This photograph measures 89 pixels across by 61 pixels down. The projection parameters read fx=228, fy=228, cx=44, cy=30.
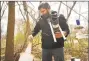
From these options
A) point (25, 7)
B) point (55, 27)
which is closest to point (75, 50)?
point (55, 27)

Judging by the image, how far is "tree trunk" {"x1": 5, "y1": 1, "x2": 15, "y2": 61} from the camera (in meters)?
2.34

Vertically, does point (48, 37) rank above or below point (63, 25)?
below

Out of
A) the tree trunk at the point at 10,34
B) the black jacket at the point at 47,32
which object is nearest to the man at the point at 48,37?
the black jacket at the point at 47,32

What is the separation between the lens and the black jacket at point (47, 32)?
2314mm

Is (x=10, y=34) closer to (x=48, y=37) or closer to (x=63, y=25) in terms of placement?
(x=48, y=37)

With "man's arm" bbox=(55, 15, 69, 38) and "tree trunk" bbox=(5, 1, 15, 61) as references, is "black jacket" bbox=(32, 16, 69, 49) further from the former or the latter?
"tree trunk" bbox=(5, 1, 15, 61)

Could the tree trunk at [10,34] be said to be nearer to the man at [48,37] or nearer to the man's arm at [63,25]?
the man at [48,37]

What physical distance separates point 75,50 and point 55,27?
323 millimetres

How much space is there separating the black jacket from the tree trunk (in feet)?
0.77

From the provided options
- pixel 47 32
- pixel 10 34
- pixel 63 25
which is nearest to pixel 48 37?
pixel 47 32

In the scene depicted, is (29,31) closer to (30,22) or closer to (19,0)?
(30,22)

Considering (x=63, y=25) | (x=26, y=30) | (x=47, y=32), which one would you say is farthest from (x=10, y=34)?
(x=63, y=25)

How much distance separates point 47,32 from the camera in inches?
91.5

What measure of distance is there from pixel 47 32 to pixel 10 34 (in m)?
0.38
